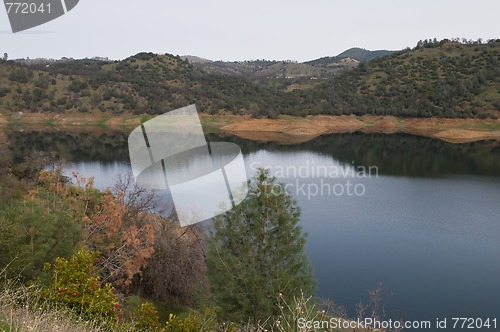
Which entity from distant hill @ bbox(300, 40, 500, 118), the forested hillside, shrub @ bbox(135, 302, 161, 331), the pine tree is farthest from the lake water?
the forested hillside

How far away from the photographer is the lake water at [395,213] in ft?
56.6

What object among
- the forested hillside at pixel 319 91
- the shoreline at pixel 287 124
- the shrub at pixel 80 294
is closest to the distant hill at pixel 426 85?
the forested hillside at pixel 319 91

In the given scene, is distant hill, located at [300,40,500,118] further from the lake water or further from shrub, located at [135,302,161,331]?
shrub, located at [135,302,161,331]

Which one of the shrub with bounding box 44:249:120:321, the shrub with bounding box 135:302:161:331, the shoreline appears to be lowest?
the shoreline

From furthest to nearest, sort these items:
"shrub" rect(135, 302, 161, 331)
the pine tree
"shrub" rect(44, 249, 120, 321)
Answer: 1. the pine tree
2. "shrub" rect(135, 302, 161, 331)
3. "shrub" rect(44, 249, 120, 321)

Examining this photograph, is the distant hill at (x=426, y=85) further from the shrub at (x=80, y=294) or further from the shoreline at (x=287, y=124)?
the shrub at (x=80, y=294)

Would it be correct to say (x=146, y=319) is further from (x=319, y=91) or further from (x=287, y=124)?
(x=319, y=91)

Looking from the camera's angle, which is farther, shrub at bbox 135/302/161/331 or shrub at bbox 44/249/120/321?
shrub at bbox 135/302/161/331

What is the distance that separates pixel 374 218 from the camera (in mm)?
25781

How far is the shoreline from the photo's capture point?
64.0 m

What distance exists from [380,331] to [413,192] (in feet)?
69.0

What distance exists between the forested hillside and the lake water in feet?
53.1

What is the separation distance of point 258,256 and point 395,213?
677 inches

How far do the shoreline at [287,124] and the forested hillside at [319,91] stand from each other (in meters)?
1.48
